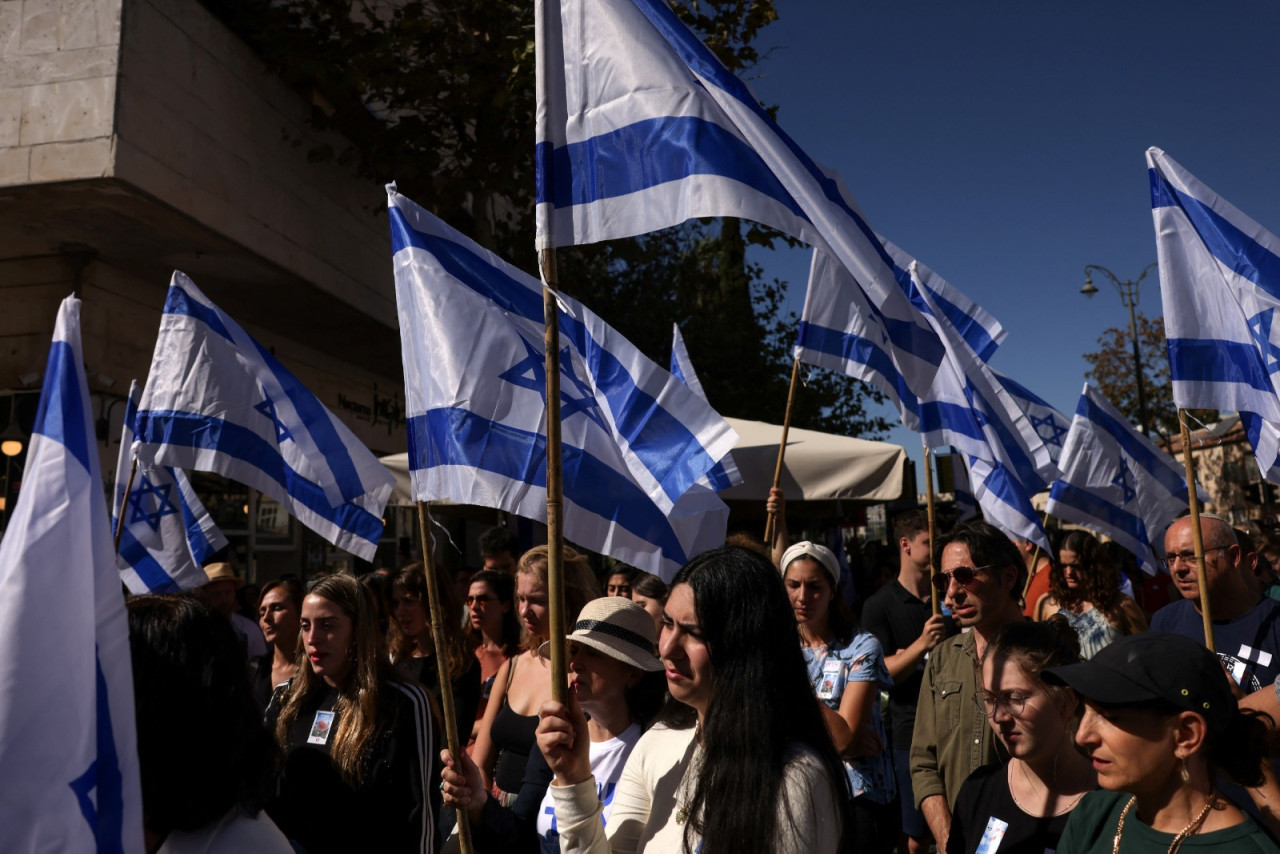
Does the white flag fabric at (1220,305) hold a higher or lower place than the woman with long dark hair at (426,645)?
higher

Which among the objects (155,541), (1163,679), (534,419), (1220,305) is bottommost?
(1163,679)

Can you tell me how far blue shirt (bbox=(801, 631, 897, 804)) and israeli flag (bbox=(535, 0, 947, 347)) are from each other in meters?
1.74

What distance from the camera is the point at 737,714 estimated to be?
2551 mm

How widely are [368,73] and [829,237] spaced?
11.4 metres

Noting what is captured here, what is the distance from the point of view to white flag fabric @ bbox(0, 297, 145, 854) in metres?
1.75

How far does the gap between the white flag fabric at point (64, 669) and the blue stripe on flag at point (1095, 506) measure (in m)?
7.17

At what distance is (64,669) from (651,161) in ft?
7.49

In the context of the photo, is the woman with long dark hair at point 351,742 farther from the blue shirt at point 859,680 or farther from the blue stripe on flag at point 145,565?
the blue stripe on flag at point 145,565

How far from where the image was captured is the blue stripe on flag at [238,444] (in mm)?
5723

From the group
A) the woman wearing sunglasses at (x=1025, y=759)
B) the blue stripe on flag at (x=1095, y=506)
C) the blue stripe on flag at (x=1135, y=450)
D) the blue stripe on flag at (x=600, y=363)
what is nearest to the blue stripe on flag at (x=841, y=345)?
the blue stripe on flag at (x=600, y=363)

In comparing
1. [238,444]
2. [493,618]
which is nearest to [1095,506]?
[493,618]

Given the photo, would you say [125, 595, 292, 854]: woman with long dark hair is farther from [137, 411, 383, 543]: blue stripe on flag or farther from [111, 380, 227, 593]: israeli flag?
[111, 380, 227, 593]: israeli flag

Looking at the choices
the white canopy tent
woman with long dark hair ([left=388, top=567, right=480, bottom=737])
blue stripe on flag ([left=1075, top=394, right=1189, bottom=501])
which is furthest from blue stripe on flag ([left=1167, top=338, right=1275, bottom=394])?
the white canopy tent

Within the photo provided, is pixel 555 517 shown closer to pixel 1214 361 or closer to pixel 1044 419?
pixel 1214 361
